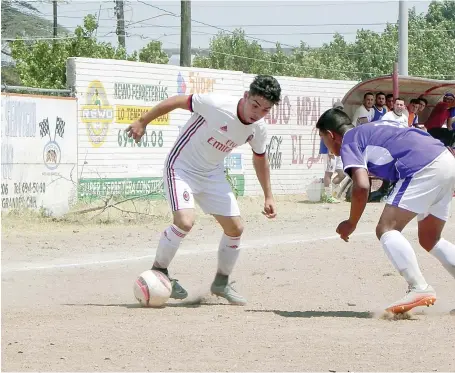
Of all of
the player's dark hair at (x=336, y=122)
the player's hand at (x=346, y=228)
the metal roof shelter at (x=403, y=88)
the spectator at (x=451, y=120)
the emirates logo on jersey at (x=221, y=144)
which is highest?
the metal roof shelter at (x=403, y=88)

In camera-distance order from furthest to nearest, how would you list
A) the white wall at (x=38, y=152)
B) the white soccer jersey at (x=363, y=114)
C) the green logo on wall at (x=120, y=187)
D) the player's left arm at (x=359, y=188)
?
the white soccer jersey at (x=363, y=114)
the green logo on wall at (x=120, y=187)
the white wall at (x=38, y=152)
the player's left arm at (x=359, y=188)

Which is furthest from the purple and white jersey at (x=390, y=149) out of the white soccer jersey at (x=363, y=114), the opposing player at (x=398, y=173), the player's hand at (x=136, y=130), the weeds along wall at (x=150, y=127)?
the white soccer jersey at (x=363, y=114)

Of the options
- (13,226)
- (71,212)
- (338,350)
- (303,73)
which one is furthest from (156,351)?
(303,73)

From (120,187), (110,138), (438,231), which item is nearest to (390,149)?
(438,231)

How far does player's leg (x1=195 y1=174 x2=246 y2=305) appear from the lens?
880 cm

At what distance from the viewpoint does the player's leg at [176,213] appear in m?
8.59

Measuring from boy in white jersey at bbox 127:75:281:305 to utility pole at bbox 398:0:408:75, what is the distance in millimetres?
17515

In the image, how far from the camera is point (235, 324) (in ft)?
24.9

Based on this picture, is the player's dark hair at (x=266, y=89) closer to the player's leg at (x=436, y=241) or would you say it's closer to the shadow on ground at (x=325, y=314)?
the player's leg at (x=436, y=241)

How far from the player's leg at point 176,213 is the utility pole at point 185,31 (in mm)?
21740

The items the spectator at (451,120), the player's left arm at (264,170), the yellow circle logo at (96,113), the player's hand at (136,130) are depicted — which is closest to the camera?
the player's hand at (136,130)

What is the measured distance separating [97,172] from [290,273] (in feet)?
26.4

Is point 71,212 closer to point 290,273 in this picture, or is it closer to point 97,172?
point 97,172

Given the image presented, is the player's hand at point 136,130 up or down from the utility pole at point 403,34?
down
